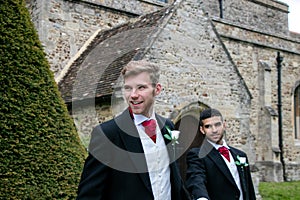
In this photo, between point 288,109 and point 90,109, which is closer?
point 90,109

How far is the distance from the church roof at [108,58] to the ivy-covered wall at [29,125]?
3.33m

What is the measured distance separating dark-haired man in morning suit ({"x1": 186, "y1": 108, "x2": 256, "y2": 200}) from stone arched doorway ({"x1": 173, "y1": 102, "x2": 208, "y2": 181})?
6267 millimetres

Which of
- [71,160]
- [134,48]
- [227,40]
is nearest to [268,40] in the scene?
[227,40]

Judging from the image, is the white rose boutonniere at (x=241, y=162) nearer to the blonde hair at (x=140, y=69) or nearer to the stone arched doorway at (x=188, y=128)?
the blonde hair at (x=140, y=69)

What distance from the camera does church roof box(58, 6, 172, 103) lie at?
10227 millimetres

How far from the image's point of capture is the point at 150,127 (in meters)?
3.11

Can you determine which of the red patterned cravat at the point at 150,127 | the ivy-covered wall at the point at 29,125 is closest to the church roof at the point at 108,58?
the ivy-covered wall at the point at 29,125

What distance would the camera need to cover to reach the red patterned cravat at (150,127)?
3.11 meters

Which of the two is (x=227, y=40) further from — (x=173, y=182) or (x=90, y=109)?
(x=173, y=182)

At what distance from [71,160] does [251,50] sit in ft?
43.7

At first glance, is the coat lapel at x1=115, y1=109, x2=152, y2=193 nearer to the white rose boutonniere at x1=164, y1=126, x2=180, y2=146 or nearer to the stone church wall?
the white rose boutonniere at x1=164, y1=126, x2=180, y2=146

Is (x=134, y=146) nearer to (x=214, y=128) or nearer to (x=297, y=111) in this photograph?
(x=214, y=128)

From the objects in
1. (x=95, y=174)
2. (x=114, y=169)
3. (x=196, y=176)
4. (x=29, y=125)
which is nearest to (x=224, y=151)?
(x=196, y=176)

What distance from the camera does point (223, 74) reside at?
11922 mm
